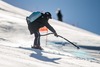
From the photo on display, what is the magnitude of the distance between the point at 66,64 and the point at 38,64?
3.76 feet

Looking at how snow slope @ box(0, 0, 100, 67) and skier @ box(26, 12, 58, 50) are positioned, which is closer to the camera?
snow slope @ box(0, 0, 100, 67)

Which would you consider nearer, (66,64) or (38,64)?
(38,64)

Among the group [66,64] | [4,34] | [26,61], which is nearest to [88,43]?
[4,34]

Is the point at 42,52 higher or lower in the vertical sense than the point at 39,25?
lower

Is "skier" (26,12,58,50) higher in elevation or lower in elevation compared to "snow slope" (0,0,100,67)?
higher

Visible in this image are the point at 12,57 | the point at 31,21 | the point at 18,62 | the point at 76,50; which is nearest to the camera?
the point at 18,62

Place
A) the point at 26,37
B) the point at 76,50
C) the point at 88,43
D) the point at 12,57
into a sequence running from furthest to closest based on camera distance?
the point at 88,43 < the point at 26,37 < the point at 76,50 < the point at 12,57

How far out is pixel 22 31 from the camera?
16.7 m

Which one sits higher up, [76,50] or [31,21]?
[31,21]

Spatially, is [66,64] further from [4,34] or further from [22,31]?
[22,31]

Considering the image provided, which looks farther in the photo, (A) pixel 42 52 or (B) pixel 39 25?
(B) pixel 39 25

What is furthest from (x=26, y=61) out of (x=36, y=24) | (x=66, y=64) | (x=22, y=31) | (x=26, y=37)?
(x=22, y=31)

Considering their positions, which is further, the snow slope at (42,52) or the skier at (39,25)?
the skier at (39,25)

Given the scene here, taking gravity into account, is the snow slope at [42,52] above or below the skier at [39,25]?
below
